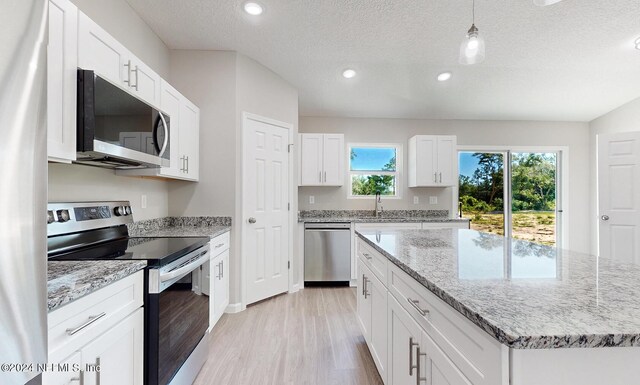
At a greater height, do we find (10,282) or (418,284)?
(10,282)

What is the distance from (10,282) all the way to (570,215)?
624 cm

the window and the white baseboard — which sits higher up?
the window

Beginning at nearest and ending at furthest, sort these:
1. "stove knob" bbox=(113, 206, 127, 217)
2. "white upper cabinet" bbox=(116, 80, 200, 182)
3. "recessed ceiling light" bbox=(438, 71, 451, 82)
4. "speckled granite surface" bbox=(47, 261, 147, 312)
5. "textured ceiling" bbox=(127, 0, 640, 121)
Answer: "speckled granite surface" bbox=(47, 261, 147, 312) → "stove knob" bbox=(113, 206, 127, 217) → "white upper cabinet" bbox=(116, 80, 200, 182) → "textured ceiling" bbox=(127, 0, 640, 121) → "recessed ceiling light" bbox=(438, 71, 451, 82)

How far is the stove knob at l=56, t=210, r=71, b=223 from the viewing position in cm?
149

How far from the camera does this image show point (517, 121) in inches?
182

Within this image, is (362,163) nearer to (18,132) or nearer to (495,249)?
(495,249)

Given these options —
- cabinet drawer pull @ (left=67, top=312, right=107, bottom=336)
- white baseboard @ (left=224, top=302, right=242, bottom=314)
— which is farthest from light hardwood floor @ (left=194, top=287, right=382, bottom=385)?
cabinet drawer pull @ (left=67, top=312, right=107, bottom=336)

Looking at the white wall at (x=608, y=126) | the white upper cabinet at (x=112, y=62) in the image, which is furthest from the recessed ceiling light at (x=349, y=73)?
the white wall at (x=608, y=126)

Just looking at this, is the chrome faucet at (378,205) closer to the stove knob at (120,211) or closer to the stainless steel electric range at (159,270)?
the stainless steel electric range at (159,270)

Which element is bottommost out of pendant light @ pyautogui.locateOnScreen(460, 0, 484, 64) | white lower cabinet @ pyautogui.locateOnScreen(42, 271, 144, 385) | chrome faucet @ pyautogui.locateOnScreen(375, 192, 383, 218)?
white lower cabinet @ pyautogui.locateOnScreen(42, 271, 144, 385)

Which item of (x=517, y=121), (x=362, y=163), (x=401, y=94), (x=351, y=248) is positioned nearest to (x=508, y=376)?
(x=351, y=248)

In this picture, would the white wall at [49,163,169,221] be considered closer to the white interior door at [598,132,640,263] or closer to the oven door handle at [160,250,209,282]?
the oven door handle at [160,250,209,282]

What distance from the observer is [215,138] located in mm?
2859

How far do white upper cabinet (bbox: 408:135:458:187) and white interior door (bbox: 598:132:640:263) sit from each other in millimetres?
1710
